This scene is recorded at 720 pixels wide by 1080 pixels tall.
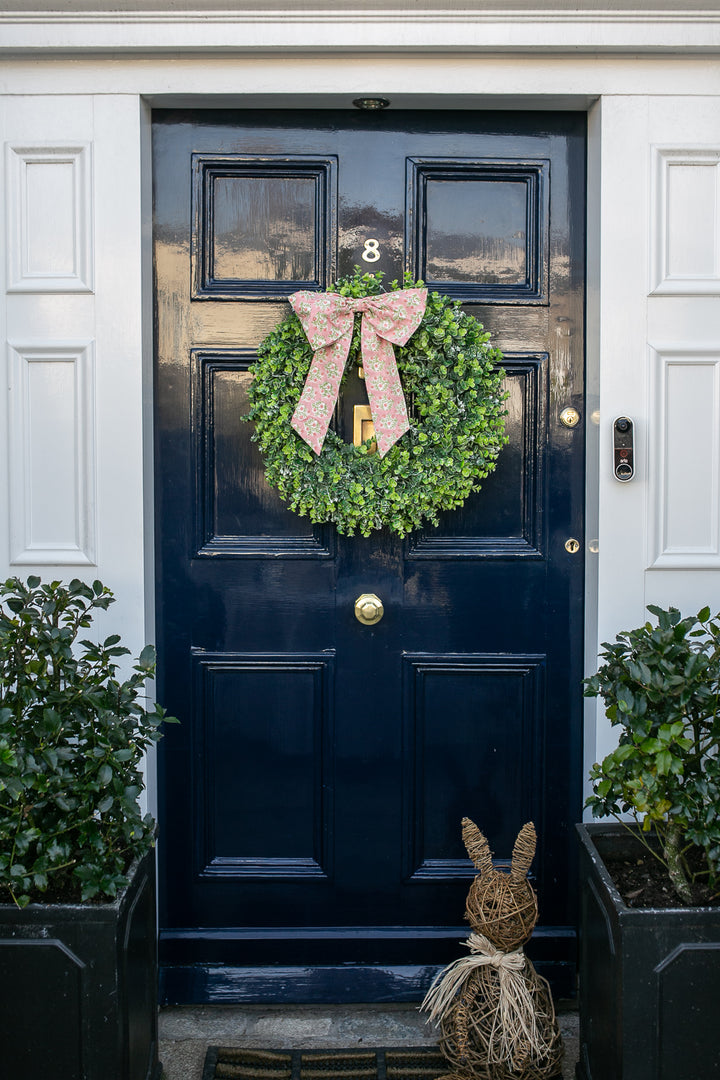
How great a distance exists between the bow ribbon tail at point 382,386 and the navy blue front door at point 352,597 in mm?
296

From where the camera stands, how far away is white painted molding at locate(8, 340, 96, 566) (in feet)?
8.54

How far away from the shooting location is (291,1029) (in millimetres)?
2609

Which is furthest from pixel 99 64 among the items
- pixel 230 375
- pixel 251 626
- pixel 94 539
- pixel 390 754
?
pixel 390 754

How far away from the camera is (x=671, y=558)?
2.63m

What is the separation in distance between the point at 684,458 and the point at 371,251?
3.63ft

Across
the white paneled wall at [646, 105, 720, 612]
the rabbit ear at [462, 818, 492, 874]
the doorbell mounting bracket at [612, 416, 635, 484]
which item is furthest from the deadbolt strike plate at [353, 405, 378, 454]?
the rabbit ear at [462, 818, 492, 874]

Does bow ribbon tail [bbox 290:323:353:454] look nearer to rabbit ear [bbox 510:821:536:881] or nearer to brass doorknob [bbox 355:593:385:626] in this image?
brass doorknob [bbox 355:593:385:626]

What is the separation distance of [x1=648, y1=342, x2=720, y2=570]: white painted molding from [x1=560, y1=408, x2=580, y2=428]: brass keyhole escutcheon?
0.73 ft

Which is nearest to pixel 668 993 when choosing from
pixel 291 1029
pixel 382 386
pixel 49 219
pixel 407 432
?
pixel 291 1029

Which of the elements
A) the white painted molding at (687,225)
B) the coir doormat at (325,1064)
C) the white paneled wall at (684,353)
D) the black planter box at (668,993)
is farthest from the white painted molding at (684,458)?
the coir doormat at (325,1064)

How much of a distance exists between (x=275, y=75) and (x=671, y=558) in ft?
5.89

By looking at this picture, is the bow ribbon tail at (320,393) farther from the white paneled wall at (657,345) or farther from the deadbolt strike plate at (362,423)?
the white paneled wall at (657,345)

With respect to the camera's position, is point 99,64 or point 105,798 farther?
point 99,64

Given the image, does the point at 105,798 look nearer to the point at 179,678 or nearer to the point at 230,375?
the point at 179,678
